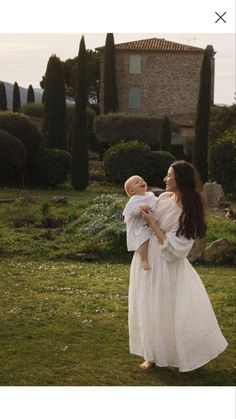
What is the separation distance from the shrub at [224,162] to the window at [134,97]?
271 centimetres

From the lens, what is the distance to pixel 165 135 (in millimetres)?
15023

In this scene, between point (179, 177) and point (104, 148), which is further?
point (104, 148)

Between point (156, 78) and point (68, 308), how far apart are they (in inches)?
260

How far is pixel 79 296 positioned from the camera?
8.88 metres

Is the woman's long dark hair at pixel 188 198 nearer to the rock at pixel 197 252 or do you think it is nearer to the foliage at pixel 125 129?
the rock at pixel 197 252

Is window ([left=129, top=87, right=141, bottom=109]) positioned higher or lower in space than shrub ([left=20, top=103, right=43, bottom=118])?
higher

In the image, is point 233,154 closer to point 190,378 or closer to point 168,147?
point 168,147

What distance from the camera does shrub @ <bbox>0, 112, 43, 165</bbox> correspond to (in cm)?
1276

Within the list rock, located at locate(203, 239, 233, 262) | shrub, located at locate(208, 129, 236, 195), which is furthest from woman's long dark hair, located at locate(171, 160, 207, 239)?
shrub, located at locate(208, 129, 236, 195)

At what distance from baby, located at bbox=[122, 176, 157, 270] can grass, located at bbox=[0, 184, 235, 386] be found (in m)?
0.98

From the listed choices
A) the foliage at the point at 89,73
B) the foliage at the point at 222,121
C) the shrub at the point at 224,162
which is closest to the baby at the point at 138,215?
the foliage at the point at 89,73

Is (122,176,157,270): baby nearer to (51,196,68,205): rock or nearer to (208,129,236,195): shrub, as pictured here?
(51,196,68,205): rock
